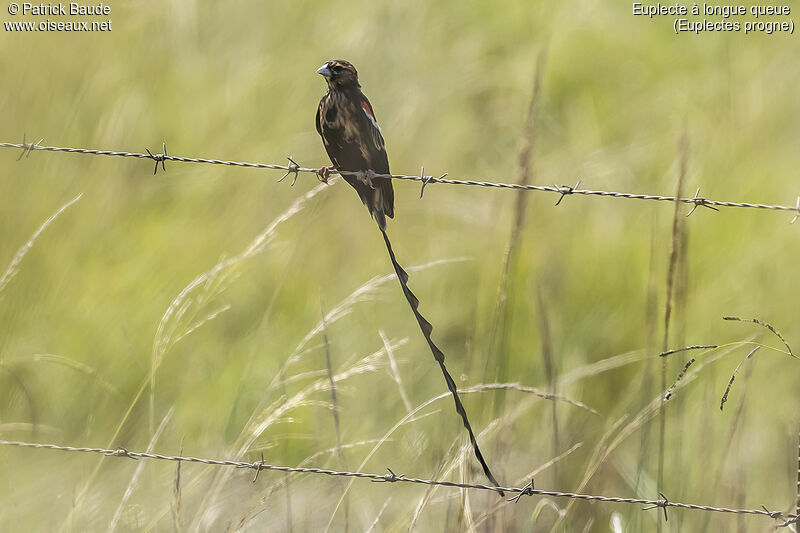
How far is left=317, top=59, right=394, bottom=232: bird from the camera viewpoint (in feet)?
11.5

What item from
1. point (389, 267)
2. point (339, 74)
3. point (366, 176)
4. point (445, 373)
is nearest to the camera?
point (445, 373)

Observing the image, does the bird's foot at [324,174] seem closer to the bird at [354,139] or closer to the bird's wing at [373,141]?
the bird at [354,139]

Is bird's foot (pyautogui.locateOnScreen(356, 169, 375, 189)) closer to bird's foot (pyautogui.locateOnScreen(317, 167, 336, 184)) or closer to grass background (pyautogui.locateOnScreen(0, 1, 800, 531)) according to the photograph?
bird's foot (pyautogui.locateOnScreen(317, 167, 336, 184))

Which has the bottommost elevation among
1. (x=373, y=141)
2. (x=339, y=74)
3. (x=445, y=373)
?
(x=445, y=373)

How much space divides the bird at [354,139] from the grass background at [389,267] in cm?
48

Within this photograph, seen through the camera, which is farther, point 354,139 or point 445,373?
point 354,139

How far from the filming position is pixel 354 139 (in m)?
3.51

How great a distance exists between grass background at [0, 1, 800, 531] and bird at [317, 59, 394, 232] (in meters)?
0.48

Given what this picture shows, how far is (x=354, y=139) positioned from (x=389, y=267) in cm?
173

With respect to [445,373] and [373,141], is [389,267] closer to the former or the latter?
[373,141]

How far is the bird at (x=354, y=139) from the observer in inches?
138

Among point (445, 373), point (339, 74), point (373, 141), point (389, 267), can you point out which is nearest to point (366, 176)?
point (373, 141)

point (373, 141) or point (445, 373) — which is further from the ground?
point (373, 141)

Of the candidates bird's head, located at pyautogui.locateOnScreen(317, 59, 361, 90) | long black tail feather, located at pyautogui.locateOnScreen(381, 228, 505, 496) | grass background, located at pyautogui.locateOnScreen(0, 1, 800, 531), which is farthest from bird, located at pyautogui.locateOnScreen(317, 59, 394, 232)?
long black tail feather, located at pyautogui.locateOnScreen(381, 228, 505, 496)
